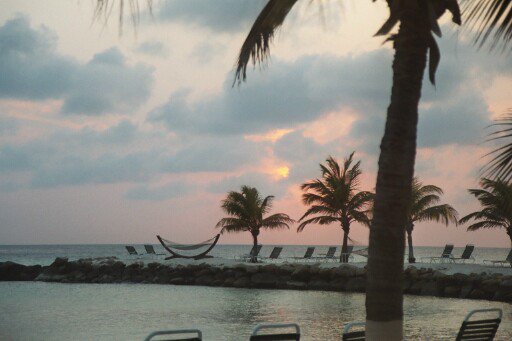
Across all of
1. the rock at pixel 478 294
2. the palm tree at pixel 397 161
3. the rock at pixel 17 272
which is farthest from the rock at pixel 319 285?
the palm tree at pixel 397 161

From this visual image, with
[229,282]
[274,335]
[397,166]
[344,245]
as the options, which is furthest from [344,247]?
[397,166]

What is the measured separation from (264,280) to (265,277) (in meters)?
0.21

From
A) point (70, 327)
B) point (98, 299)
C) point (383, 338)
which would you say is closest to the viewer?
point (383, 338)

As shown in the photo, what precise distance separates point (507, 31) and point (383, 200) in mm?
2197

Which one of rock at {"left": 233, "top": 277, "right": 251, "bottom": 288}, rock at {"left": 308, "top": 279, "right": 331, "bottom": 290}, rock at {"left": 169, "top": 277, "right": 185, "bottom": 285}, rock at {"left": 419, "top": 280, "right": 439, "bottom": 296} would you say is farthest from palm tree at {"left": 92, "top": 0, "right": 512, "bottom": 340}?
rock at {"left": 169, "top": 277, "right": 185, "bottom": 285}

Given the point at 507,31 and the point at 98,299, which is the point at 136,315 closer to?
the point at 98,299

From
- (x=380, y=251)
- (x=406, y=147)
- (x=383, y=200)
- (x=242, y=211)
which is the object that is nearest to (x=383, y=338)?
(x=380, y=251)

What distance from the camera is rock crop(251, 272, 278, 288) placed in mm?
35469

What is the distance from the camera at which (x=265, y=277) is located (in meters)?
36.0

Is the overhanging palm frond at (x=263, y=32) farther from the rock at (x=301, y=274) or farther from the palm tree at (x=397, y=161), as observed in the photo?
the rock at (x=301, y=274)

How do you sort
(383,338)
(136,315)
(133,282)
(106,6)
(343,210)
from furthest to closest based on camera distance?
(133,282)
(343,210)
(136,315)
(383,338)
(106,6)

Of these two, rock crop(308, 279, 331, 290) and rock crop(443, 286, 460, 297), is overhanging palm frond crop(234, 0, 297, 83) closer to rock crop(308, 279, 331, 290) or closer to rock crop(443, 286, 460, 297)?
rock crop(443, 286, 460, 297)

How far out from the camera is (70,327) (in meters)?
20.0

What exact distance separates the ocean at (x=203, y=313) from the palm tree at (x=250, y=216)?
7.71m
